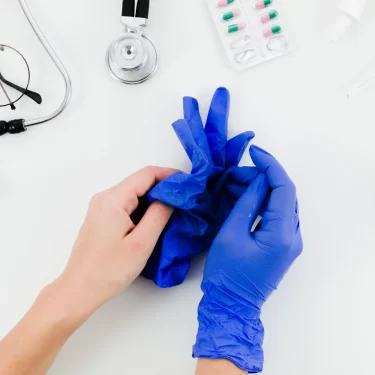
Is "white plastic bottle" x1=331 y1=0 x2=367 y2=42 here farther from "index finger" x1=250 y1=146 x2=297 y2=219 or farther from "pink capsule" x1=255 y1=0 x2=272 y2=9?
"index finger" x1=250 y1=146 x2=297 y2=219

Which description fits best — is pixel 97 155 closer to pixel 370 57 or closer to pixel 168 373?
pixel 168 373

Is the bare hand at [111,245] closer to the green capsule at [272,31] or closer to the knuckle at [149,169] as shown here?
the knuckle at [149,169]

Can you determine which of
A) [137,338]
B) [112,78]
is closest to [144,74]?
[112,78]

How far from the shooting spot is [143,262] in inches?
33.4

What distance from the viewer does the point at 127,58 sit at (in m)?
0.96

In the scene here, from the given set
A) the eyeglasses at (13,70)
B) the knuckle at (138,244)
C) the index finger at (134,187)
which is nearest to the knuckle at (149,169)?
the index finger at (134,187)

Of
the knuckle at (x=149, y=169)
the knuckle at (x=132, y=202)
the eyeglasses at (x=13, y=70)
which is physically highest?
the eyeglasses at (x=13, y=70)

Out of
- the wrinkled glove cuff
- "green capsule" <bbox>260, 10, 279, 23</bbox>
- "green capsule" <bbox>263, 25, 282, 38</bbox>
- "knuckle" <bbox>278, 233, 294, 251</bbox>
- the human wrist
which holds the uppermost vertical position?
"green capsule" <bbox>260, 10, 279, 23</bbox>

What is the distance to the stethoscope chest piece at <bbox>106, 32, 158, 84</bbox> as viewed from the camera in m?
0.96

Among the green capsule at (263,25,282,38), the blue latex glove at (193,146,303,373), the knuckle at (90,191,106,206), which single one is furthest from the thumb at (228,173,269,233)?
the green capsule at (263,25,282,38)

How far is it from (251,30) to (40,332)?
0.74m

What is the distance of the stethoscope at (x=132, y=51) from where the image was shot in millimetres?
960

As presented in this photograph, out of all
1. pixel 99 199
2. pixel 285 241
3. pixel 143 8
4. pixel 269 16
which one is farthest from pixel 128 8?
pixel 285 241

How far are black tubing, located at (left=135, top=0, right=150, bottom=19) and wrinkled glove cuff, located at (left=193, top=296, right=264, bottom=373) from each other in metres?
0.60
